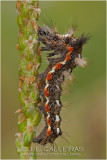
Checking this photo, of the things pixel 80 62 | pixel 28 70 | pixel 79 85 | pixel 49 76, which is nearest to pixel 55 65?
pixel 49 76

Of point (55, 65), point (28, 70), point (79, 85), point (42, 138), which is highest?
point (79, 85)

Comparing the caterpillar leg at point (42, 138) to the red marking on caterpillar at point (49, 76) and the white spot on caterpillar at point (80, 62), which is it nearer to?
the red marking on caterpillar at point (49, 76)

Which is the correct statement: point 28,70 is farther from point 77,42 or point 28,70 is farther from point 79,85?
point 79,85

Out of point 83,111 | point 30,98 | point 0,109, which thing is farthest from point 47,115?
point 0,109

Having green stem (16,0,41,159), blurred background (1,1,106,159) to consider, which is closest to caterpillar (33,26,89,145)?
green stem (16,0,41,159)

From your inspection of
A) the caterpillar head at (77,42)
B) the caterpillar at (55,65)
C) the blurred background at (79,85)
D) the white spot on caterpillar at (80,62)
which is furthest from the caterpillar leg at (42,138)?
the blurred background at (79,85)

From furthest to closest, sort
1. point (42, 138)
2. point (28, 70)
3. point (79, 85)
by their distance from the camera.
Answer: point (79, 85), point (42, 138), point (28, 70)

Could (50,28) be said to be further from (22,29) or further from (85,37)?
(22,29)

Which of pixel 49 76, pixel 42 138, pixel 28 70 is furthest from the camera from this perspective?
pixel 42 138
